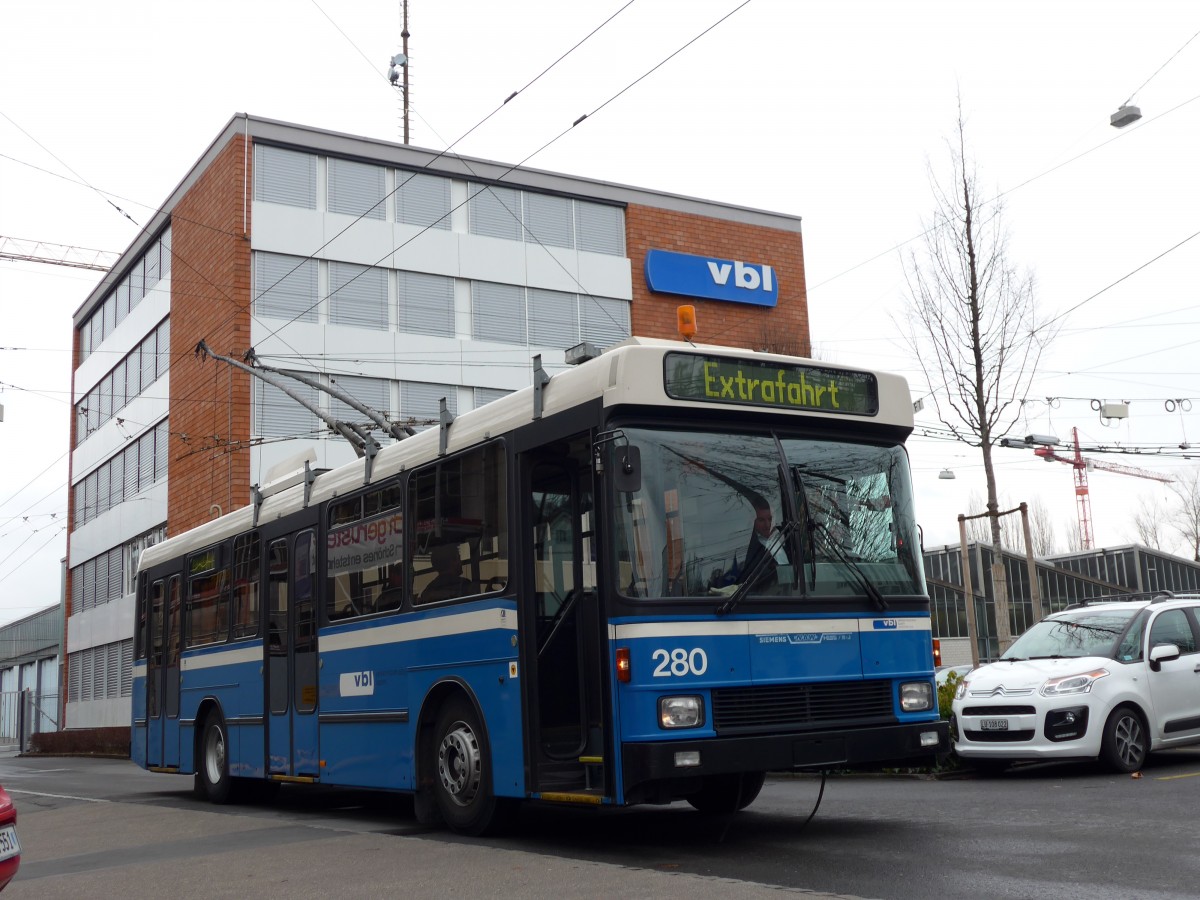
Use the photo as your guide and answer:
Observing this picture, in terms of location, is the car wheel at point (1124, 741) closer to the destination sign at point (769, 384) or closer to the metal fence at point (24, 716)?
the destination sign at point (769, 384)

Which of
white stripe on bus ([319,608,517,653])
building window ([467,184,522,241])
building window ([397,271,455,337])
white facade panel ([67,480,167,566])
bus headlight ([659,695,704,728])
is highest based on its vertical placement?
building window ([467,184,522,241])

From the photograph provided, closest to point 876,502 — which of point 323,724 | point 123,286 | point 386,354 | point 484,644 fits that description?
point 484,644

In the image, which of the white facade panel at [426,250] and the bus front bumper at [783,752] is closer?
the bus front bumper at [783,752]

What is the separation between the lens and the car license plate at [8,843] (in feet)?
23.0

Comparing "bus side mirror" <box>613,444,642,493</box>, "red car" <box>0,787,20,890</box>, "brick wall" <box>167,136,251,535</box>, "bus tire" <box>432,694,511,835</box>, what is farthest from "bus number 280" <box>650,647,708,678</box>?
"brick wall" <box>167,136,251,535</box>

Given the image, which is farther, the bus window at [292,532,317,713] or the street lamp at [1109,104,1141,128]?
the street lamp at [1109,104,1141,128]

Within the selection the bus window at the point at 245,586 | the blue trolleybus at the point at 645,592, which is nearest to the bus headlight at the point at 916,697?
the blue trolleybus at the point at 645,592

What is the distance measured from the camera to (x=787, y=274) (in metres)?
42.4

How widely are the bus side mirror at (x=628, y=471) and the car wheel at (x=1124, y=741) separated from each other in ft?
22.1

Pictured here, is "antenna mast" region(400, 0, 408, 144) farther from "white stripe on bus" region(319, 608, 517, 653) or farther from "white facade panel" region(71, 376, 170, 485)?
"white stripe on bus" region(319, 608, 517, 653)

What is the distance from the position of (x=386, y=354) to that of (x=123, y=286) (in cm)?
1423

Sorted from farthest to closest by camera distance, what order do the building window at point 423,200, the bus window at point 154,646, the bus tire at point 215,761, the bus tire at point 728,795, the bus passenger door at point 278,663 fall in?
the building window at point 423,200, the bus window at point 154,646, the bus tire at point 215,761, the bus passenger door at point 278,663, the bus tire at point 728,795

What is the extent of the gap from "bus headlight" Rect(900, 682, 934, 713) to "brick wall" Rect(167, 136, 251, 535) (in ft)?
81.3

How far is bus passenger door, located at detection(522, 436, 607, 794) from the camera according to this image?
9039 mm
